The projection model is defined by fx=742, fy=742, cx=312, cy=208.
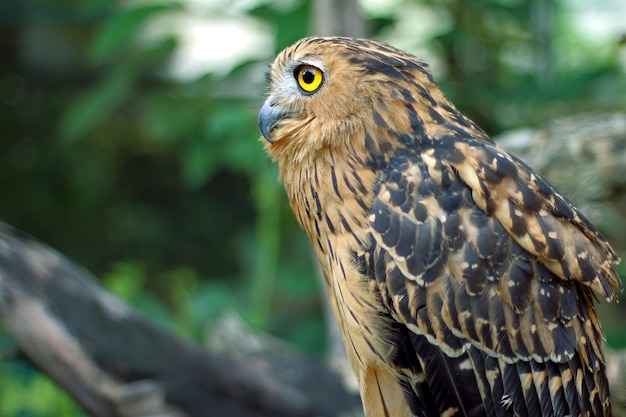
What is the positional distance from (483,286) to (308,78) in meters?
0.88

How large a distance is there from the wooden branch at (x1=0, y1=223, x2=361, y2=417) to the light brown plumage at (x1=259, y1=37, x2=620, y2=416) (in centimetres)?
112

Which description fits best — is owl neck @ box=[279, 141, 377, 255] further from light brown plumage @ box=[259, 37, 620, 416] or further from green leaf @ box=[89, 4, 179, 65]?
green leaf @ box=[89, 4, 179, 65]

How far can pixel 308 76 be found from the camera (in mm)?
2436

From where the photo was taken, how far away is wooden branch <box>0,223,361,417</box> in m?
3.12

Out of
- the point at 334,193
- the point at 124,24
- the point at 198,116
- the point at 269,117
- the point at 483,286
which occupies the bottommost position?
the point at 483,286

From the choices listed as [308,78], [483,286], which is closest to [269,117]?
[308,78]

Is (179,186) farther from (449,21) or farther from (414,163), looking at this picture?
(414,163)

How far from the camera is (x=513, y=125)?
15.5 ft

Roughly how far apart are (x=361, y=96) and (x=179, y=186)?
18.1ft

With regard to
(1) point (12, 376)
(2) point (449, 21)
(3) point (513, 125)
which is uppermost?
(2) point (449, 21)

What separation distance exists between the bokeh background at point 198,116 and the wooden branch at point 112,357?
317mm

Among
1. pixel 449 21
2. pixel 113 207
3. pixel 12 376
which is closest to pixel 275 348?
pixel 12 376

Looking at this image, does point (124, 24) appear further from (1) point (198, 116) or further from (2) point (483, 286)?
(2) point (483, 286)

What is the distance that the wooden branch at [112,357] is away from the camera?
123 inches
